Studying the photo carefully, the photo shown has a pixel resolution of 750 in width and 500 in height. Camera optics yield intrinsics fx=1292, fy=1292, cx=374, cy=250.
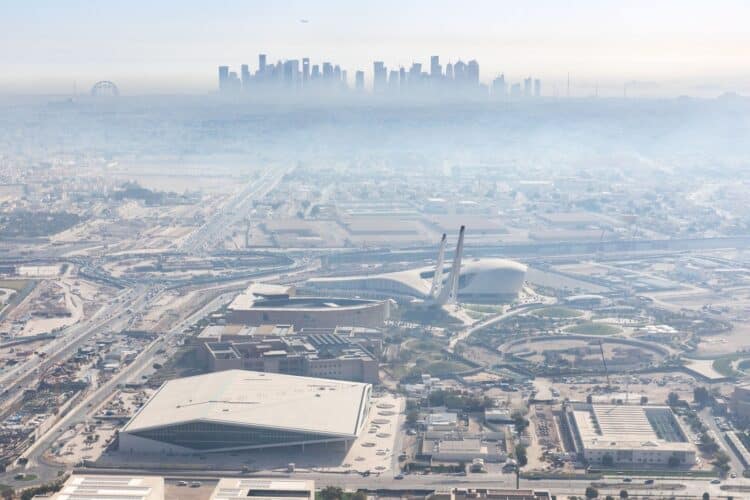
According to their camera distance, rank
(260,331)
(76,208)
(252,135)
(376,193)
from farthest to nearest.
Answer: (252,135) → (376,193) → (76,208) → (260,331)

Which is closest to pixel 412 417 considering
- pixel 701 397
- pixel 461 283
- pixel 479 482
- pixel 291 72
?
pixel 479 482

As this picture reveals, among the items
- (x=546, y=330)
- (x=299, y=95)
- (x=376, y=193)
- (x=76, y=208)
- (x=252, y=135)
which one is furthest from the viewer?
(x=299, y=95)

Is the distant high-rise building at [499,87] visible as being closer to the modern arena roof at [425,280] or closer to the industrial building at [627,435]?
the modern arena roof at [425,280]

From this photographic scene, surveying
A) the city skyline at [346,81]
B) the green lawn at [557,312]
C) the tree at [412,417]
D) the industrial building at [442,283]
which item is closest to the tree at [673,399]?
the tree at [412,417]

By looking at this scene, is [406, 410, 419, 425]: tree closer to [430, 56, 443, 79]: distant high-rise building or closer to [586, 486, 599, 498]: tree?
[586, 486, 599, 498]: tree

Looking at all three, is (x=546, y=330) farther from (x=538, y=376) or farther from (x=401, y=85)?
(x=401, y=85)

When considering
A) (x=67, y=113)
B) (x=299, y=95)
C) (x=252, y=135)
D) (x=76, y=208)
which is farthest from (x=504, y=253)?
(x=67, y=113)

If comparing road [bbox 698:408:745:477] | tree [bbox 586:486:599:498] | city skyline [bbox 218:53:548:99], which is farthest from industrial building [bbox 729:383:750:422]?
city skyline [bbox 218:53:548:99]
